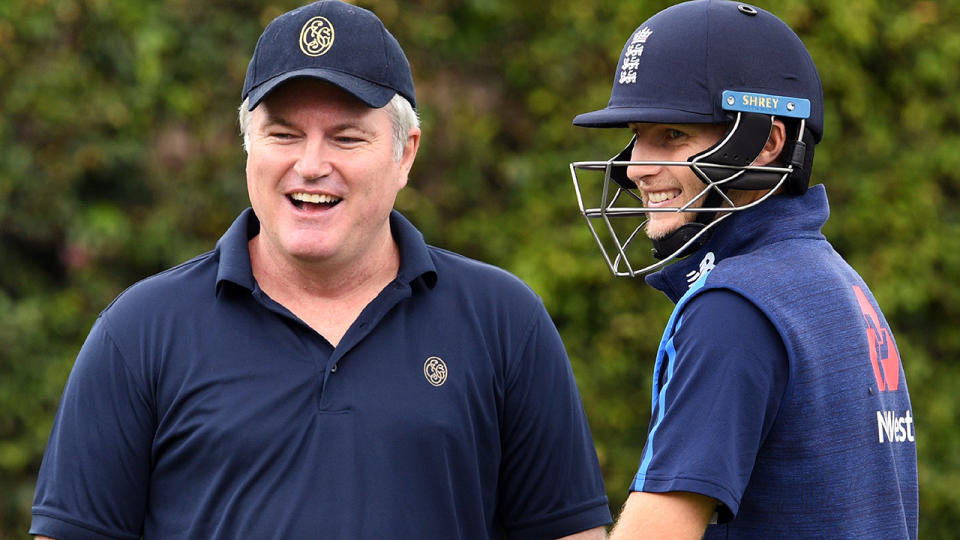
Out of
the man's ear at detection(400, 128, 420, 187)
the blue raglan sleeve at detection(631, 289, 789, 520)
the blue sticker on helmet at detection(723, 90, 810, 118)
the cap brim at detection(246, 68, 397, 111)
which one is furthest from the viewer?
the man's ear at detection(400, 128, 420, 187)

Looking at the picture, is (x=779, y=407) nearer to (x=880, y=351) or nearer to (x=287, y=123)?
(x=880, y=351)

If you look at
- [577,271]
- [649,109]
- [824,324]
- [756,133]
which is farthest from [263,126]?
[577,271]

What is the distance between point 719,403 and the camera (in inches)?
84.1

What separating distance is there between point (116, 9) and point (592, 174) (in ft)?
7.62

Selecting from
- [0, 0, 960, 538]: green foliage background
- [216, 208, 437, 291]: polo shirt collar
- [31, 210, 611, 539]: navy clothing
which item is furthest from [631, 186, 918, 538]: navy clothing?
[0, 0, 960, 538]: green foliage background

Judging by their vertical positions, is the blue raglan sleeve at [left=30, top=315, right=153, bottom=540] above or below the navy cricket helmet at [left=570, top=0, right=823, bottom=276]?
below

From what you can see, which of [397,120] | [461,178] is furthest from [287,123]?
[461,178]

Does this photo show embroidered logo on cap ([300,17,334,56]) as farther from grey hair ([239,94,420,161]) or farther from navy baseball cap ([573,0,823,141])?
→ navy baseball cap ([573,0,823,141])

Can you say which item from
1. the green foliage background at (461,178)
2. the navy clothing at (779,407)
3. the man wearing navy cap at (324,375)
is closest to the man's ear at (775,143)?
the navy clothing at (779,407)

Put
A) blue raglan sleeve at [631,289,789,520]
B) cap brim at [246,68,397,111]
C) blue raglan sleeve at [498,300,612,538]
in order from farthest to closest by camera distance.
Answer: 1. blue raglan sleeve at [498,300,612,538]
2. cap brim at [246,68,397,111]
3. blue raglan sleeve at [631,289,789,520]

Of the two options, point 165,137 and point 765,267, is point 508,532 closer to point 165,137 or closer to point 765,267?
point 765,267

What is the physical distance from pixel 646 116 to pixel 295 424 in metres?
0.96

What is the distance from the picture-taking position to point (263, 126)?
9.17 ft

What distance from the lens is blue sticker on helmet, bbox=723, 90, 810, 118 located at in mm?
2447
